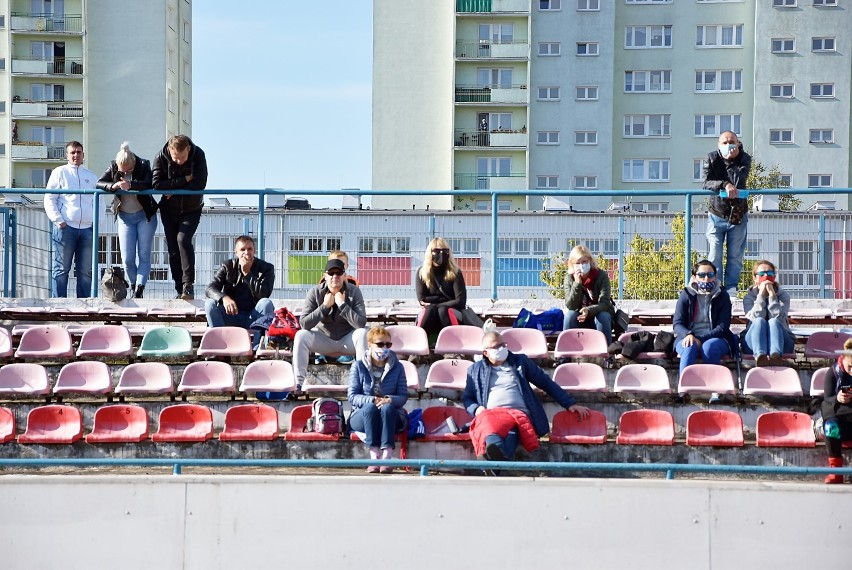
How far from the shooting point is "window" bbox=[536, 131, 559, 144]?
60406mm

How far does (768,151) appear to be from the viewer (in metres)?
59.2

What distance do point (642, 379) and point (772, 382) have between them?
44.0 inches

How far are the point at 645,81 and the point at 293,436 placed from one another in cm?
5267

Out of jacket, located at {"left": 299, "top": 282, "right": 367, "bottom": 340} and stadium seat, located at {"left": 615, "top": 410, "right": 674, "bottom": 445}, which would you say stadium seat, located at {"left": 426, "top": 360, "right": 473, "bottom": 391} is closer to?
jacket, located at {"left": 299, "top": 282, "right": 367, "bottom": 340}

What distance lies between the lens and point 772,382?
11445 millimetres

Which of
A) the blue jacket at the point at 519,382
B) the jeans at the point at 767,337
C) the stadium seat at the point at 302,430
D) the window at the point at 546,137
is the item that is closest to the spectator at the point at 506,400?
the blue jacket at the point at 519,382

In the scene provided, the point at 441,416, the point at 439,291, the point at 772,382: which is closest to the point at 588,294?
the point at 439,291

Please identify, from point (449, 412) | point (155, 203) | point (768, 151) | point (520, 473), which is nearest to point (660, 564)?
point (520, 473)

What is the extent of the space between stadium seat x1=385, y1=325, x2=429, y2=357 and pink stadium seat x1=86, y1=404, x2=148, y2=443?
2388 millimetres

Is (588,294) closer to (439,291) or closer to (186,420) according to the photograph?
(439,291)

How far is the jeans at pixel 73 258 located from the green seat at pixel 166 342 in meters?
2.34

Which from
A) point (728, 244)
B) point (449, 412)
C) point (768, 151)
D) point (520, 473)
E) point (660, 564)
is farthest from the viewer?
point (768, 151)

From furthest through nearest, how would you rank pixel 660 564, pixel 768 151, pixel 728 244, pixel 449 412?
pixel 768 151, pixel 728 244, pixel 449 412, pixel 660 564

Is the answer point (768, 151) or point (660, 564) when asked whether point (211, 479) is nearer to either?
point (660, 564)
